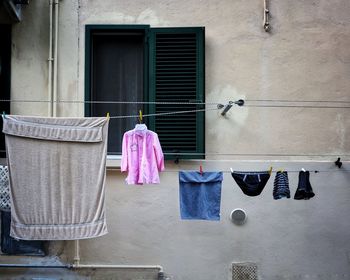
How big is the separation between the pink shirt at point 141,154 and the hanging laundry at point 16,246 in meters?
1.95

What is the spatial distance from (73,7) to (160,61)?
1.49 metres

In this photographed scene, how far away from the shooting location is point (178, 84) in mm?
7344

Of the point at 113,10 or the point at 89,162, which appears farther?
the point at 113,10

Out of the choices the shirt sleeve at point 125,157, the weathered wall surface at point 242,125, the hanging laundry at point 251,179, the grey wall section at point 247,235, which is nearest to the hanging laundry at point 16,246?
the weathered wall surface at point 242,125

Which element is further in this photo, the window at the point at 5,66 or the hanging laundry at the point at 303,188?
the window at the point at 5,66

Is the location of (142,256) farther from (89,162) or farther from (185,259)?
(89,162)

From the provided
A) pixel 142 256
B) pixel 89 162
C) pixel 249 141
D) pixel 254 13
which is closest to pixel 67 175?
pixel 89 162

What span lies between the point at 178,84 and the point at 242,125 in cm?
108

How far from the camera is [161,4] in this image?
749 cm

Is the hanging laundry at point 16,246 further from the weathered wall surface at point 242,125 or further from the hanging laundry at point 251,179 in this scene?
the hanging laundry at point 251,179

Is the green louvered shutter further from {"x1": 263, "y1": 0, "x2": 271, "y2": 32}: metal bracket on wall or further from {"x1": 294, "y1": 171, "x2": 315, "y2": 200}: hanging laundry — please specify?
{"x1": 294, "y1": 171, "x2": 315, "y2": 200}: hanging laundry

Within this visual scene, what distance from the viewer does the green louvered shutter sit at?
23.9ft

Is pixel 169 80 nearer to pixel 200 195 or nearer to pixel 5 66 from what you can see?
pixel 200 195

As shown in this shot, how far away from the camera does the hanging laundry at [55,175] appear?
6098 mm
